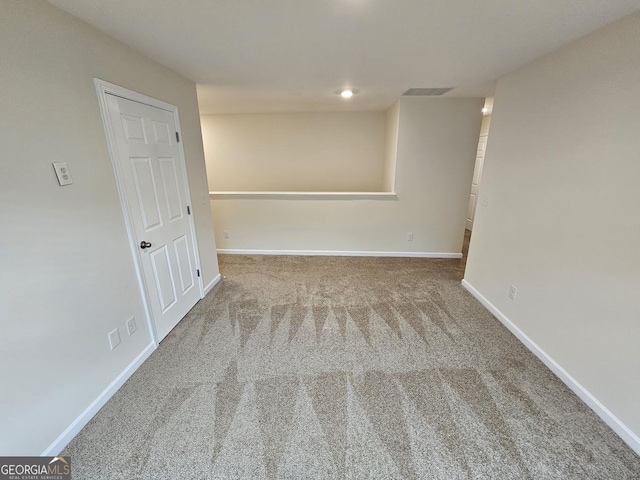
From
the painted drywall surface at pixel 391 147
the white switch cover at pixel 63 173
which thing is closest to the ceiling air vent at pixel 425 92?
the painted drywall surface at pixel 391 147

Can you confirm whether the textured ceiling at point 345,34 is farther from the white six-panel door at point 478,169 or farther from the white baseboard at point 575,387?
the white six-panel door at point 478,169

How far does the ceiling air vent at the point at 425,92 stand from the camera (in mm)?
2977

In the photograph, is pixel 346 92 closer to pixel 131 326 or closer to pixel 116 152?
pixel 116 152

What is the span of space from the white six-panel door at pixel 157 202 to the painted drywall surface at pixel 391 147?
8.94ft

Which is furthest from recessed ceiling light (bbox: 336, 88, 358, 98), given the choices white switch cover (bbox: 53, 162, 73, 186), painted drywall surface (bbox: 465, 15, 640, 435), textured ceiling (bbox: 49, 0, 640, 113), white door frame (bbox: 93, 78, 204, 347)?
white switch cover (bbox: 53, 162, 73, 186)

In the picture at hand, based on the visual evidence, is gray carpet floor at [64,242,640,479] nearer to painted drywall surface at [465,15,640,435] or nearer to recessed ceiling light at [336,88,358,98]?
painted drywall surface at [465,15,640,435]

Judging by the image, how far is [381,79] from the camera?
2566 millimetres

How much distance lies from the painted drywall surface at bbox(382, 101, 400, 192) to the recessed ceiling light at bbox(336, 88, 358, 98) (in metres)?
0.74

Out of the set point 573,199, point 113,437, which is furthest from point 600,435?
point 113,437

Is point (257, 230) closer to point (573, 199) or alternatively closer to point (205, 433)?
point (205, 433)

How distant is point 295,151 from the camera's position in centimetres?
476

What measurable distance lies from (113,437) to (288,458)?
1.00 meters

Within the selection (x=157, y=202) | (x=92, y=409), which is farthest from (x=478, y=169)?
(x=92, y=409)

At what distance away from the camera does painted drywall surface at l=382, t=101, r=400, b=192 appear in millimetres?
3664
